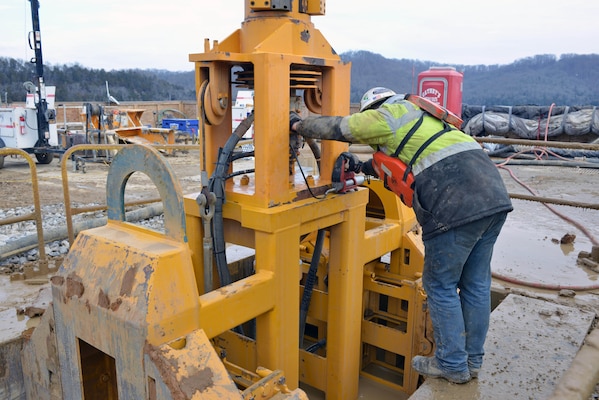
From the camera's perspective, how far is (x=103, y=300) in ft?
7.56

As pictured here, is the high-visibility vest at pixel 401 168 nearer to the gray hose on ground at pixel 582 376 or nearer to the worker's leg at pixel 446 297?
the worker's leg at pixel 446 297

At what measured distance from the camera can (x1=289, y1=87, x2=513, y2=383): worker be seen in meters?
2.77

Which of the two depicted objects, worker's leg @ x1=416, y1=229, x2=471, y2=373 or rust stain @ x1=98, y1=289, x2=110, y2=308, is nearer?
rust stain @ x1=98, y1=289, x2=110, y2=308

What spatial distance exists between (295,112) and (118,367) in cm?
179

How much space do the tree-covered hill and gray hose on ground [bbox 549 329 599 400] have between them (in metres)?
41.1

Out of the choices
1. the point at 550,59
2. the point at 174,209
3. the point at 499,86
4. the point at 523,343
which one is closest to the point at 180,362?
the point at 174,209

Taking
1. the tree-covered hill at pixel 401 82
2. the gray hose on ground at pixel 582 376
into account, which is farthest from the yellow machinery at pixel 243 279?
the tree-covered hill at pixel 401 82

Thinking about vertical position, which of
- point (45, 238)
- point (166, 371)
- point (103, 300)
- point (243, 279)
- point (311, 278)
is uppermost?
point (103, 300)

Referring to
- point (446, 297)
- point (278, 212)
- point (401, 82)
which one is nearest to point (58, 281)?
point (278, 212)

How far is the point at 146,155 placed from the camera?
2.33m

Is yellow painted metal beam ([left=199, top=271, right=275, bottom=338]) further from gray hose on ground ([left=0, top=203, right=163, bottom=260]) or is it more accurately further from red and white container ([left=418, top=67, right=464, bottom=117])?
red and white container ([left=418, top=67, right=464, bottom=117])

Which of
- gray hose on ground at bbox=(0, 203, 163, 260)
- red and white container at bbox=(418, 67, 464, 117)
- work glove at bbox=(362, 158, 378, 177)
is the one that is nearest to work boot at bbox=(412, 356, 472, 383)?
work glove at bbox=(362, 158, 378, 177)

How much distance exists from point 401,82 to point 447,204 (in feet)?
186

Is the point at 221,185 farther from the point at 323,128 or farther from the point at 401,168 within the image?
the point at 401,168
